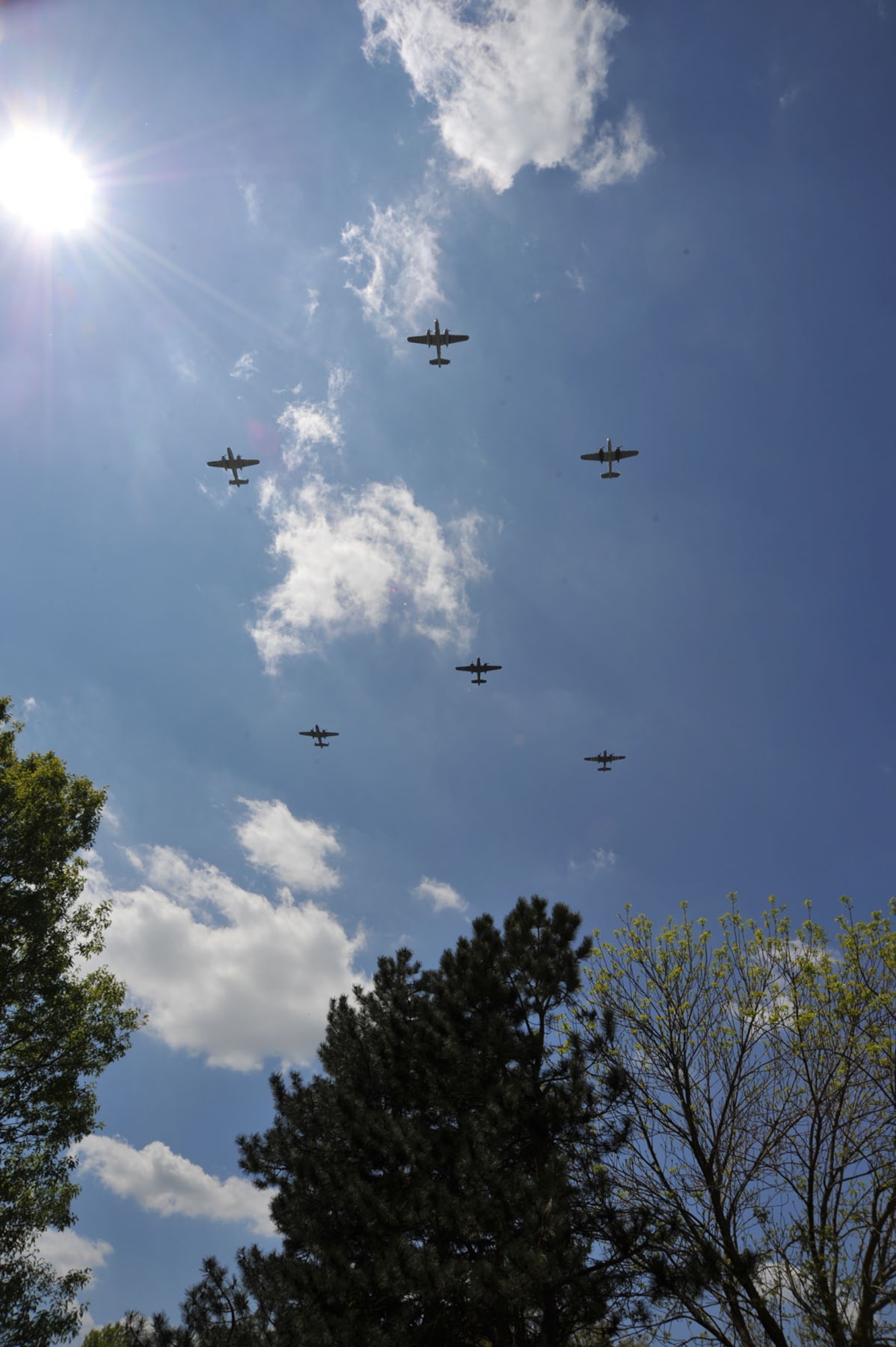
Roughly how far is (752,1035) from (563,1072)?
3.09m

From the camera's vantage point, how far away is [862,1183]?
9750 millimetres

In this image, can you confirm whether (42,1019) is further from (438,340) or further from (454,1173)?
(438,340)

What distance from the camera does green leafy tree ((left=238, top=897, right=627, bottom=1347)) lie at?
9.86 metres

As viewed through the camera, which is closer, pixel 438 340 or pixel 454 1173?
pixel 454 1173

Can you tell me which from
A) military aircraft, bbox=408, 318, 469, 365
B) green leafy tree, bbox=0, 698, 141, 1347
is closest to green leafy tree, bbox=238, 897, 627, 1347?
green leafy tree, bbox=0, 698, 141, 1347

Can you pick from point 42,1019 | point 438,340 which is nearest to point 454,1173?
point 42,1019

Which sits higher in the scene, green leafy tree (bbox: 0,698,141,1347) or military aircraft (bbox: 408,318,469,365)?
military aircraft (bbox: 408,318,469,365)

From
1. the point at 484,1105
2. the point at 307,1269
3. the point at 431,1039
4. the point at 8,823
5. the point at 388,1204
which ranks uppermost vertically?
the point at 8,823

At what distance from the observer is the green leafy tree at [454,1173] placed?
388 inches

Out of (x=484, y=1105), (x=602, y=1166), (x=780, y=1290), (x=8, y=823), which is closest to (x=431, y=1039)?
(x=484, y=1105)

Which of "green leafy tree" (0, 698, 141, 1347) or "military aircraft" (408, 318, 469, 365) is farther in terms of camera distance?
"military aircraft" (408, 318, 469, 365)

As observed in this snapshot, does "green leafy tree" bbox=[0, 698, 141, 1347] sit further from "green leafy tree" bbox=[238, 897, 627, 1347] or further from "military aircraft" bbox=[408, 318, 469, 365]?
"military aircraft" bbox=[408, 318, 469, 365]

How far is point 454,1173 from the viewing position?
11.1 metres

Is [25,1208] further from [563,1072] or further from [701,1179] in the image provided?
[701,1179]
